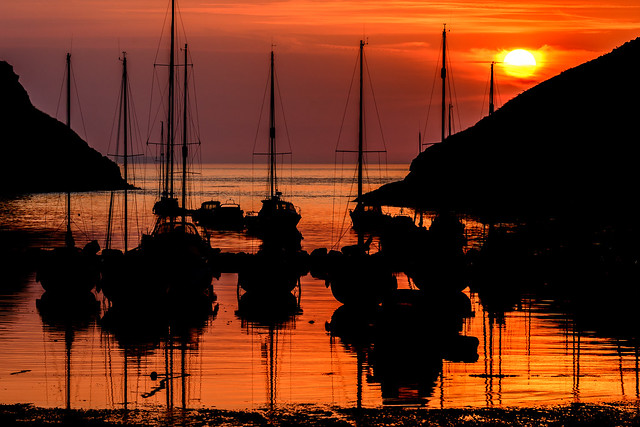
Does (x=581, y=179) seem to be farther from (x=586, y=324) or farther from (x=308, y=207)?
(x=586, y=324)

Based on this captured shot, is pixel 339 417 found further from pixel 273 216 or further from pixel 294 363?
pixel 273 216

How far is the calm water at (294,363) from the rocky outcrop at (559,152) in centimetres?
6570

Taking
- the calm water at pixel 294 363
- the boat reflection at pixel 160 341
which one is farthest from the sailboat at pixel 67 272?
the boat reflection at pixel 160 341

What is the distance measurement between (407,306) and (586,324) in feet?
32.4

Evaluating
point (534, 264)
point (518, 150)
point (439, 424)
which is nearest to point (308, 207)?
point (518, 150)

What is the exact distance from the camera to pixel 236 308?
4456 centimetres

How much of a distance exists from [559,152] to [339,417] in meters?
114

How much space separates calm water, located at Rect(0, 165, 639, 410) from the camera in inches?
1040

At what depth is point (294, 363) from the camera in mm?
31703

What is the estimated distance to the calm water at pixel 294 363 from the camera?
2642 centimetres

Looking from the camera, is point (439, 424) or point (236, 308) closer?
point (439, 424)

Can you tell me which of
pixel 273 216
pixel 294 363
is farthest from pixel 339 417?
pixel 273 216

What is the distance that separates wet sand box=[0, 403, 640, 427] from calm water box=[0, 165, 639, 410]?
1645 mm

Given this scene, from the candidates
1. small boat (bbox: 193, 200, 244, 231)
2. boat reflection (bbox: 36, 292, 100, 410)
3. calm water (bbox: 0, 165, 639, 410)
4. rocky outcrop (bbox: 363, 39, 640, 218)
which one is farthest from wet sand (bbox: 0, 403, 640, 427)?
small boat (bbox: 193, 200, 244, 231)
